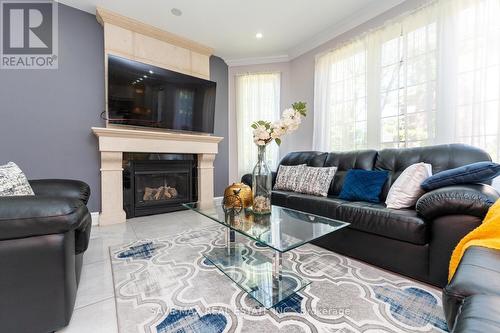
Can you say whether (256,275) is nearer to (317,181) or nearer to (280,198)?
(280,198)

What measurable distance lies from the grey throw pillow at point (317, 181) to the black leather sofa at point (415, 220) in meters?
0.26

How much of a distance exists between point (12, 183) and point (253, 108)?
3.40 m

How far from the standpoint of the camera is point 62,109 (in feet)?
8.86

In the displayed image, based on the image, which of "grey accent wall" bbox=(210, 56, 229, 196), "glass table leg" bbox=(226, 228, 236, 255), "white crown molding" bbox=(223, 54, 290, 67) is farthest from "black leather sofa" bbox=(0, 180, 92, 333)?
"white crown molding" bbox=(223, 54, 290, 67)

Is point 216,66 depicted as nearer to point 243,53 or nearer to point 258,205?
point 243,53

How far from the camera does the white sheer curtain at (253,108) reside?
162 inches

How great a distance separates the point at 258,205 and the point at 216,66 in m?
3.30

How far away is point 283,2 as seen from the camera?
8.88 ft

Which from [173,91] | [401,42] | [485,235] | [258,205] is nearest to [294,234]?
[258,205]

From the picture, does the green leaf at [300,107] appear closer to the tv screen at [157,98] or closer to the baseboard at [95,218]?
the tv screen at [157,98]

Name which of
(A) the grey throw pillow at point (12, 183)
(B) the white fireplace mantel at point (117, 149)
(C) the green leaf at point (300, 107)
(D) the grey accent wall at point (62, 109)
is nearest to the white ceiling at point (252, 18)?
(D) the grey accent wall at point (62, 109)

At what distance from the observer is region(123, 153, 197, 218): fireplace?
306 centimetres

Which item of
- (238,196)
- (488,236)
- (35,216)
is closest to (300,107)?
(238,196)

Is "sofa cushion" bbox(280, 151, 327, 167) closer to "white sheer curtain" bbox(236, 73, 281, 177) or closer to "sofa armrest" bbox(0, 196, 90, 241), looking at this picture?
"white sheer curtain" bbox(236, 73, 281, 177)
